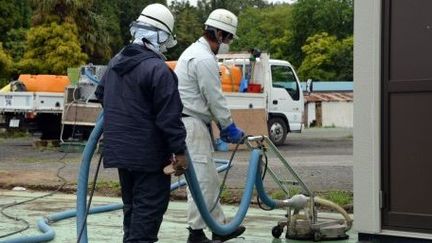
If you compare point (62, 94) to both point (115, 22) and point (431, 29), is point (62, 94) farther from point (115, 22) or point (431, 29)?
point (115, 22)

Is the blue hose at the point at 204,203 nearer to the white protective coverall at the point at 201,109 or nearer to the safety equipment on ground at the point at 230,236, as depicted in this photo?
the safety equipment on ground at the point at 230,236

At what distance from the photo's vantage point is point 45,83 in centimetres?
2120

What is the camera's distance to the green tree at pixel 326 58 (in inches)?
2379

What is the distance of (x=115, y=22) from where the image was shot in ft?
137

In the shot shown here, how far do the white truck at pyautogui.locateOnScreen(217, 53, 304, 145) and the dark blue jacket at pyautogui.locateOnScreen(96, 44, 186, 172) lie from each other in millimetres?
13710

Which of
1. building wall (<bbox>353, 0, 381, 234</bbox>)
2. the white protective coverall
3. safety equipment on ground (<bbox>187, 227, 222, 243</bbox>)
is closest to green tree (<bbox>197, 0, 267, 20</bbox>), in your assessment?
the white protective coverall

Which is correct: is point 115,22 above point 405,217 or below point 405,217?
above


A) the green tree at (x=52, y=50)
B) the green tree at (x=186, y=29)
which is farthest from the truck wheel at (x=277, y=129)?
the green tree at (x=186, y=29)

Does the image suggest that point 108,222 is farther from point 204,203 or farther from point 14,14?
point 14,14

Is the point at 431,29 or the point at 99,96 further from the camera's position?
the point at 431,29

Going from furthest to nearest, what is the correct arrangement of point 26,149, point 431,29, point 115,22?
point 115,22 → point 26,149 → point 431,29

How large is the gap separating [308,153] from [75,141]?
596 centimetres

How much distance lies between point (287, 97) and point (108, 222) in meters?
12.8

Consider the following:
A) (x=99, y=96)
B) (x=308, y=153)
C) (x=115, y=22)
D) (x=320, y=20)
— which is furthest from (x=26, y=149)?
(x=320, y=20)
